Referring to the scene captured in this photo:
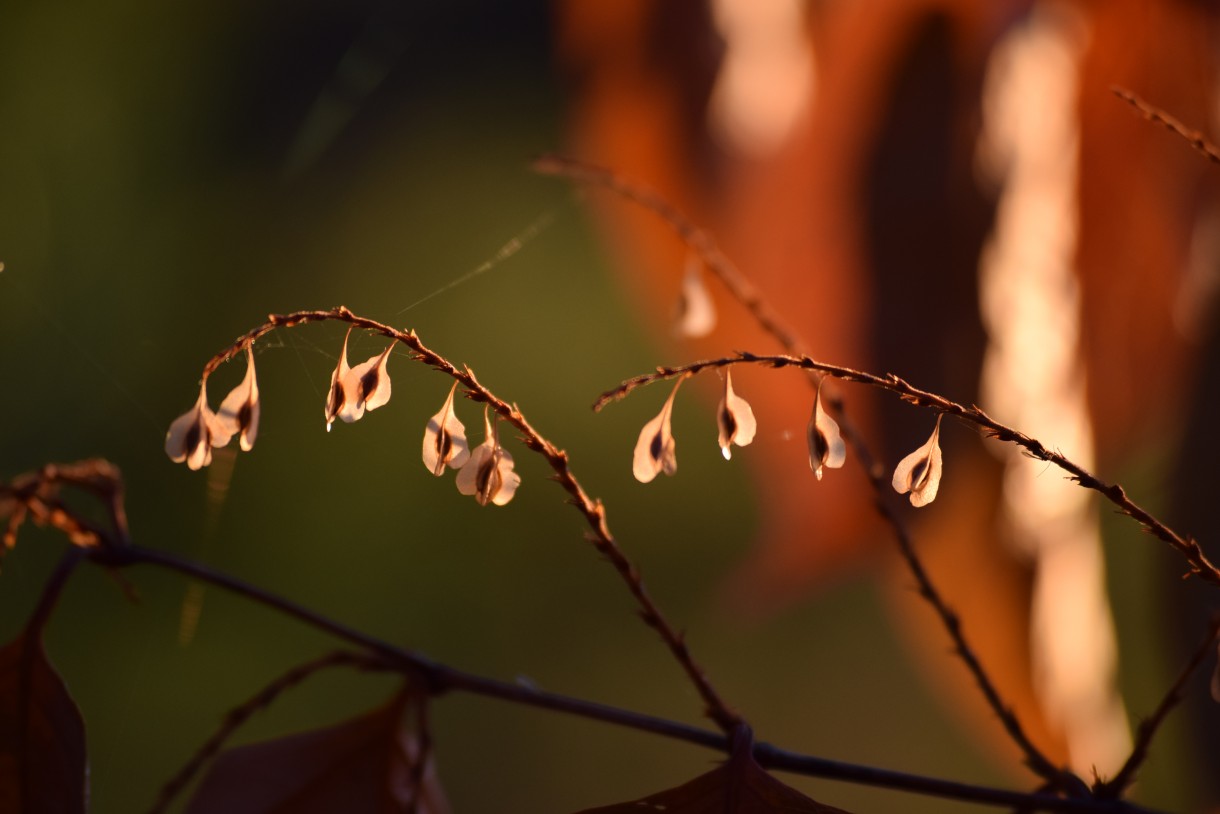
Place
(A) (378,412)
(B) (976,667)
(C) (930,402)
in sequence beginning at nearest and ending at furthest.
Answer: (C) (930,402)
(B) (976,667)
(A) (378,412)

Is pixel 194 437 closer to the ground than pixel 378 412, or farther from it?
closer to the ground

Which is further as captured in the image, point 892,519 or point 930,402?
point 892,519

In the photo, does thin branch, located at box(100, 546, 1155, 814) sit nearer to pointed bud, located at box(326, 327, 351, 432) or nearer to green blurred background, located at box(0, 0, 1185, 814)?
pointed bud, located at box(326, 327, 351, 432)

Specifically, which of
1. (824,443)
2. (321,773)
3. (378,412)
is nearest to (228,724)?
(321,773)

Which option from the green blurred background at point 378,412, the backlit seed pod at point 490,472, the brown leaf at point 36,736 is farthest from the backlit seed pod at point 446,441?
the green blurred background at point 378,412

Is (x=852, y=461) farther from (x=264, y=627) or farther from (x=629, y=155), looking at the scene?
(x=264, y=627)


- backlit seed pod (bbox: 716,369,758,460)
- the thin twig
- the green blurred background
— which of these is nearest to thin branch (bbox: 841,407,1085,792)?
the thin twig

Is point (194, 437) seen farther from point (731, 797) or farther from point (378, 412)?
point (378, 412)

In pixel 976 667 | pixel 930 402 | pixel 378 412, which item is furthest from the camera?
pixel 378 412

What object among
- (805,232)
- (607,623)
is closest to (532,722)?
(607,623)

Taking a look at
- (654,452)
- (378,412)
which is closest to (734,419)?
(654,452)
